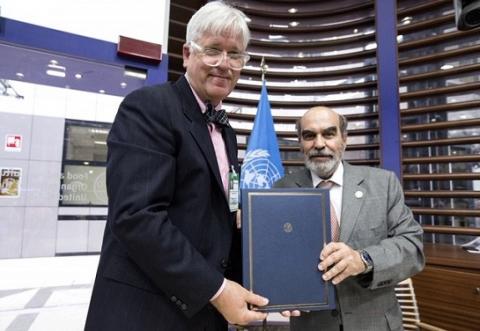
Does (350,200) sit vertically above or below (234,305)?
above

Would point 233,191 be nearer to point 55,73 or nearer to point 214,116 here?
Answer: point 214,116

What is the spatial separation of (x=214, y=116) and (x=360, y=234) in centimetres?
89

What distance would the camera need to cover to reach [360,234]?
1442 millimetres

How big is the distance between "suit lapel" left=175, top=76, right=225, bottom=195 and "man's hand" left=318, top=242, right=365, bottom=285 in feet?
1.41

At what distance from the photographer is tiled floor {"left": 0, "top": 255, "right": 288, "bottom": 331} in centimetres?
252

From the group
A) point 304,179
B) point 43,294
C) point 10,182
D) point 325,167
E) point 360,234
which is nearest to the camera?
point 360,234

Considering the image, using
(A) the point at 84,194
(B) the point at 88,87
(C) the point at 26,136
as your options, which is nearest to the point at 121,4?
(B) the point at 88,87

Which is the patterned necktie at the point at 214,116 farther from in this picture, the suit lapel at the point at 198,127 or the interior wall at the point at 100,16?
the interior wall at the point at 100,16

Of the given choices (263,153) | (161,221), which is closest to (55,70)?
(263,153)

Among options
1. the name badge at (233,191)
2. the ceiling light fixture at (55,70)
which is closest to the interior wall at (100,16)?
the ceiling light fixture at (55,70)

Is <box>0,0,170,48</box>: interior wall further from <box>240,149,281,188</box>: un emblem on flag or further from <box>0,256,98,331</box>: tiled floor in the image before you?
<box>0,256,98,331</box>: tiled floor

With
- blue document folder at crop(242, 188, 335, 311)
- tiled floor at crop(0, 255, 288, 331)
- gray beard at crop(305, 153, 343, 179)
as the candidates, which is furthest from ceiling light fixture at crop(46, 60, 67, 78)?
blue document folder at crop(242, 188, 335, 311)

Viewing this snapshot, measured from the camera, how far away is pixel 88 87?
2988mm

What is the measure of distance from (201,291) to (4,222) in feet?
8.12
